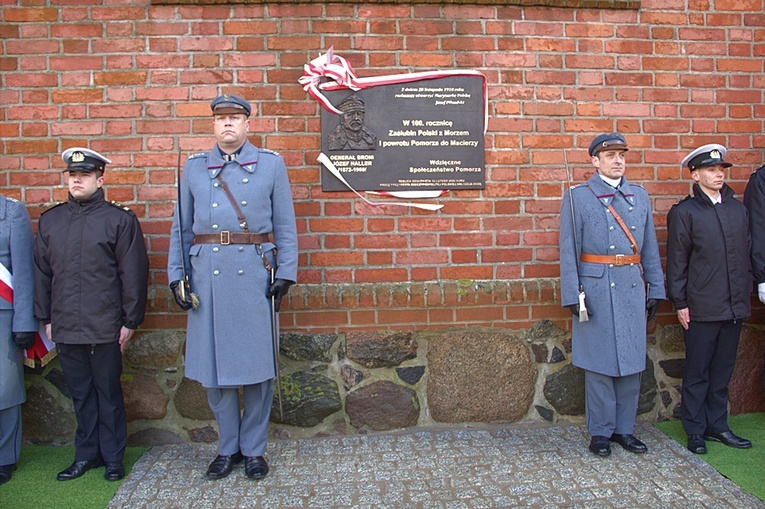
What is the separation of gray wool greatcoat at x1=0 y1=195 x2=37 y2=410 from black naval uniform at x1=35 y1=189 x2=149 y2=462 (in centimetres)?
8

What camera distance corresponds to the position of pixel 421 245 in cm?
402

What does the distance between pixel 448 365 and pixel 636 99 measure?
233 centimetres

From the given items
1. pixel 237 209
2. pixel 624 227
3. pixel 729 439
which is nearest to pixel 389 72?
pixel 237 209

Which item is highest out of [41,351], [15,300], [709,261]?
[709,261]

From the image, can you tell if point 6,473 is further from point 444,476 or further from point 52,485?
point 444,476

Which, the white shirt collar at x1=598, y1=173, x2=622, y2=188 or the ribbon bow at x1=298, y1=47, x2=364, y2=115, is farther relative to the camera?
the ribbon bow at x1=298, y1=47, x2=364, y2=115

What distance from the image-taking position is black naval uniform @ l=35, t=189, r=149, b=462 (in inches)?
133

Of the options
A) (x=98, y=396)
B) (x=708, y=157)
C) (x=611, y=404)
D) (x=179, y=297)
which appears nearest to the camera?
(x=179, y=297)

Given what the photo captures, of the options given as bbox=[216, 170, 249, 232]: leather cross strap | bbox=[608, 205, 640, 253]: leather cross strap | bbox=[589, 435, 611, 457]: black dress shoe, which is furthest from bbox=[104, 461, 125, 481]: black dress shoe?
bbox=[608, 205, 640, 253]: leather cross strap

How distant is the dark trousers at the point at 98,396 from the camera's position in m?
3.46

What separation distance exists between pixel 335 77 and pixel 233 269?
1.52 m

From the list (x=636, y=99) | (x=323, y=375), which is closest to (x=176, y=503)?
(x=323, y=375)

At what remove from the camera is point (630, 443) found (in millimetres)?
3635

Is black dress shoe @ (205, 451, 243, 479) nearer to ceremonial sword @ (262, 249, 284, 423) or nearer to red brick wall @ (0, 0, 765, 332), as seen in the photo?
ceremonial sword @ (262, 249, 284, 423)
